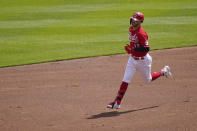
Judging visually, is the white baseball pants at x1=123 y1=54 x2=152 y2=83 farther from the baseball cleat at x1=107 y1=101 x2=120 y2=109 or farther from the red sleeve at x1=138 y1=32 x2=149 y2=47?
the baseball cleat at x1=107 y1=101 x2=120 y2=109

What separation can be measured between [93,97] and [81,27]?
8734 millimetres

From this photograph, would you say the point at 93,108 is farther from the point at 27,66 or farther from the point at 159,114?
the point at 27,66

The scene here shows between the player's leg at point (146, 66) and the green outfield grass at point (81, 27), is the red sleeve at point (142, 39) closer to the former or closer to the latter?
the player's leg at point (146, 66)

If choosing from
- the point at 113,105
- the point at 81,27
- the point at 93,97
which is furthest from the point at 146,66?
the point at 81,27

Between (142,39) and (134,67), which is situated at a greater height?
(142,39)

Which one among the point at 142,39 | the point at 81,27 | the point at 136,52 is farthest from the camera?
the point at 81,27

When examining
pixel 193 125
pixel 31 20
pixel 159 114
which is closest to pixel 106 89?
pixel 159 114

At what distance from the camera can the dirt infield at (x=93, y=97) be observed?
712cm

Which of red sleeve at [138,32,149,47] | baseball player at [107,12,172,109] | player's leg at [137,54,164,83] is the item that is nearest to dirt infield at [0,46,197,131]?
baseball player at [107,12,172,109]

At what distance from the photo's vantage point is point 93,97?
8.91 meters

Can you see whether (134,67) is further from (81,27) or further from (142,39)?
(81,27)

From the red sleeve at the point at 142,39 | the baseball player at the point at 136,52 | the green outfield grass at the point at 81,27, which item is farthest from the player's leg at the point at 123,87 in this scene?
the green outfield grass at the point at 81,27

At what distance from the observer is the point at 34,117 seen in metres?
7.61

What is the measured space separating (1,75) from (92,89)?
3.01 meters
